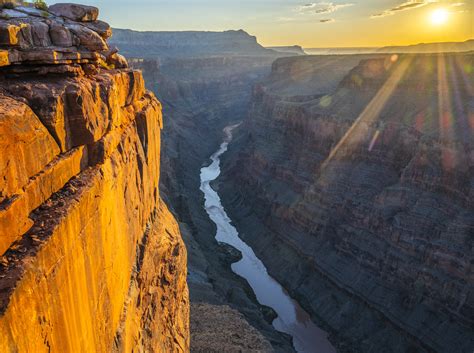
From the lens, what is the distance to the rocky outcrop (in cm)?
628

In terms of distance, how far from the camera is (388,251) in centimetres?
3497

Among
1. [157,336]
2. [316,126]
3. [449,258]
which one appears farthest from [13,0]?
[316,126]

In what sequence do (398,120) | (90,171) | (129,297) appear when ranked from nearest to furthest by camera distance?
(90,171) → (129,297) → (398,120)

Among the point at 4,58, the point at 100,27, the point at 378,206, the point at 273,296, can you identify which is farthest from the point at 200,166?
the point at 4,58

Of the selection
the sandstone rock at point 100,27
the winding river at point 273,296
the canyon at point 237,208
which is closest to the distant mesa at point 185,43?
the canyon at point 237,208

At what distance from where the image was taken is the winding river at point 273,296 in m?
33.6

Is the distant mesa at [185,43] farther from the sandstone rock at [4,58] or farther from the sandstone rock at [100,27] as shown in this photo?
the sandstone rock at [4,58]

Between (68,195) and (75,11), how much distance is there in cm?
Answer: 682

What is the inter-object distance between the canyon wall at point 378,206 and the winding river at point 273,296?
89 cm

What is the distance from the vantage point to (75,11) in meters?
12.2

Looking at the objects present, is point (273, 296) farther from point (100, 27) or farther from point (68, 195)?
point (68, 195)

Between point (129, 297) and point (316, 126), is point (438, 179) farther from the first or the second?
point (129, 297)

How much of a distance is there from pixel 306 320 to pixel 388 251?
9020 millimetres

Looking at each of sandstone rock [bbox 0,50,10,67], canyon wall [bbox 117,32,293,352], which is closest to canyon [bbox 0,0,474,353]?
sandstone rock [bbox 0,50,10,67]
